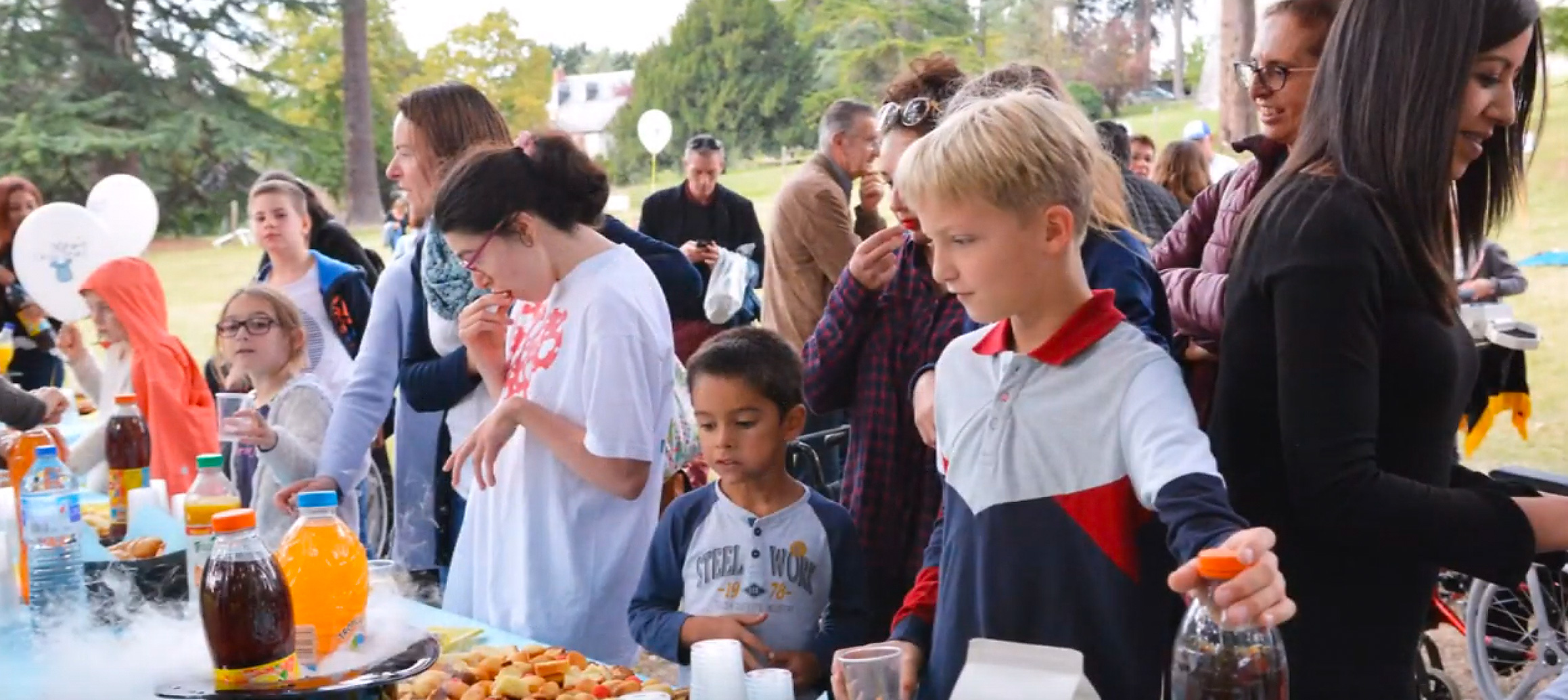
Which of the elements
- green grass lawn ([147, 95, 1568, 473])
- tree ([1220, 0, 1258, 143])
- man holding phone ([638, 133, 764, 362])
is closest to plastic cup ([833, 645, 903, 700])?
green grass lawn ([147, 95, 1568, 473])

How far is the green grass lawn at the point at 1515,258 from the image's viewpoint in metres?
6.30

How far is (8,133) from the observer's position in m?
10.1

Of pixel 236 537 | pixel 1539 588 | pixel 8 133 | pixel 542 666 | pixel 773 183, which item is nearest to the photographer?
pixel 236 537

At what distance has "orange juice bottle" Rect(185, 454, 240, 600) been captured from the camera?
2.08 meters

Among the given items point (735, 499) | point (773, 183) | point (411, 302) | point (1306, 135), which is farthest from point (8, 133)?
point (1306, 135)

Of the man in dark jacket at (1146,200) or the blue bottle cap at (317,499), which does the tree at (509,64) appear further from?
the blue bottle cap at (317,499)

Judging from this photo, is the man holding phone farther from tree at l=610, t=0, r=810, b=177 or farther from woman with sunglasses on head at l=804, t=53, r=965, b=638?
woman with sunglasses on head at l=804, t=53, r=965, b=638

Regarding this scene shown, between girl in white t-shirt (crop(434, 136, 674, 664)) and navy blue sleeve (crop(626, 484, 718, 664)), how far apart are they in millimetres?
99

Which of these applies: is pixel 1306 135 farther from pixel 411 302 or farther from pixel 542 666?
pixel 411 302

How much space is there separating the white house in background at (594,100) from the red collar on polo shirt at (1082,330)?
27.2 ft

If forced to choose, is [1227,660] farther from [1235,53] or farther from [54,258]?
[1235,53]

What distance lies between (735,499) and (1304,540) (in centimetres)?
103

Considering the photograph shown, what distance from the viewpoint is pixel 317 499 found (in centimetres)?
168

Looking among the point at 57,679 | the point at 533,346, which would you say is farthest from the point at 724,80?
the point at 57,679
